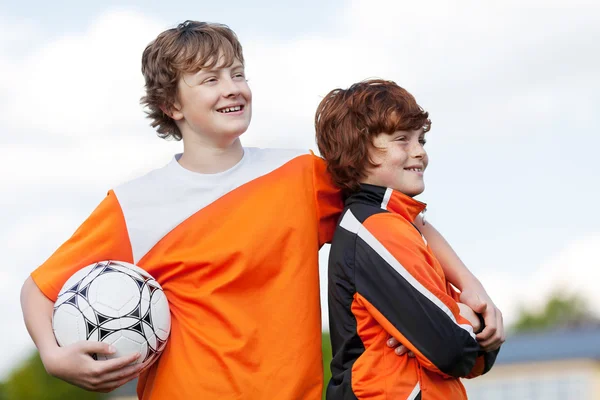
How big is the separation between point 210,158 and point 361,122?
0.81m

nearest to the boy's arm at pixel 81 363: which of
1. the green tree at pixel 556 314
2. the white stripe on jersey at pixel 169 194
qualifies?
the white stripe on jersey at pixel 169 194

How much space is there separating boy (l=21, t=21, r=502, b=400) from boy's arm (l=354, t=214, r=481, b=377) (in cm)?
36

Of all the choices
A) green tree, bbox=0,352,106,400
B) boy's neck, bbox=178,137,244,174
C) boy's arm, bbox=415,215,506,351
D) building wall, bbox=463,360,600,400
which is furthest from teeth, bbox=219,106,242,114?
green tree, bbox=0,352,106,400

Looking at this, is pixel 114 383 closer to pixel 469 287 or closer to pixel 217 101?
pixel 217 101

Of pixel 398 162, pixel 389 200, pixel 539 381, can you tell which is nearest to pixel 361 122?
pixel 398 162

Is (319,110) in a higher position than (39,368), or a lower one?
higher

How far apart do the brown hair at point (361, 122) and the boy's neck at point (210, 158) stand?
496mm

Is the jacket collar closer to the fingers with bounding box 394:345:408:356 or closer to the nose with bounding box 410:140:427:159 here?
the nose with bounding box 410:140:427:159

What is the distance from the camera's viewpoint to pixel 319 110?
16.3ft

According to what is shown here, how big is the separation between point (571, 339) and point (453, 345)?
3552cm

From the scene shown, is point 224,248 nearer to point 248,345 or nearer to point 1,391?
point 248,345

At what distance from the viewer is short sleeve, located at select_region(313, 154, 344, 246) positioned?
4828 millimetres

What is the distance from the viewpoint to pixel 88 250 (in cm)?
469

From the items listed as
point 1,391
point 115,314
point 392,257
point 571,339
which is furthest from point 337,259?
point 1,391
